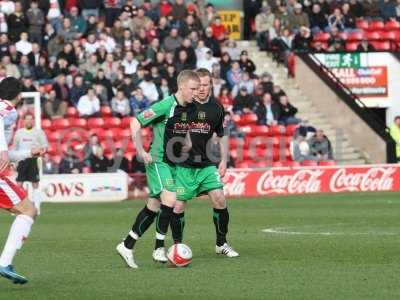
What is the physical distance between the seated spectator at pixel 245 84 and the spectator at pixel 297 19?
3580 mm

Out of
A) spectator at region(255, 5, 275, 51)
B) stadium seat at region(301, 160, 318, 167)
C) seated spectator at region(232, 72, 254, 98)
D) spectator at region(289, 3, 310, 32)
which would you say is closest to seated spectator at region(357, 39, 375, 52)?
spectator at region(289, 3, 310, 32)

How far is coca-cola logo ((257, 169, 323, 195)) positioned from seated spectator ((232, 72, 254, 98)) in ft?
14.0

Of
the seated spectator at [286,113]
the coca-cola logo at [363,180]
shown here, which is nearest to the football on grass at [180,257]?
the coca-cola logo at [363,180]

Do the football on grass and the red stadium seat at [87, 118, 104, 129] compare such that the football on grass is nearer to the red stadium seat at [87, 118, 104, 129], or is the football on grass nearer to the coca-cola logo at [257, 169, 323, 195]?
the coca-cola logo at [257, 169, 323, 195]

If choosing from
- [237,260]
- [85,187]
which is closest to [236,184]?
[85,187]

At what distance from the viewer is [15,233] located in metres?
11.4

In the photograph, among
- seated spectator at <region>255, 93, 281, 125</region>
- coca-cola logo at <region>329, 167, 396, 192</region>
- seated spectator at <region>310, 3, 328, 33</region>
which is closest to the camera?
coca-cola logo at <region>329, 167, 396, 192</region>

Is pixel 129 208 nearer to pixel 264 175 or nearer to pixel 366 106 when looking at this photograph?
pixel 264 175

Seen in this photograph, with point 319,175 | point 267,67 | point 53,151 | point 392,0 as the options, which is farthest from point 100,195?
point 392,0

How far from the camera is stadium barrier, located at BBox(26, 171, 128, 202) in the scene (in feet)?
90.6

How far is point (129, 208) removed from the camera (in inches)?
975

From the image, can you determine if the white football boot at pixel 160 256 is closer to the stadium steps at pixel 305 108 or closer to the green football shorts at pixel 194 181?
the green football shorts at pixel 194 181

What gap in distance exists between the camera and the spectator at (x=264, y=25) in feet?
118

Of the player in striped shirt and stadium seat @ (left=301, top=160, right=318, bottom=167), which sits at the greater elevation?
the player in striped shirt
